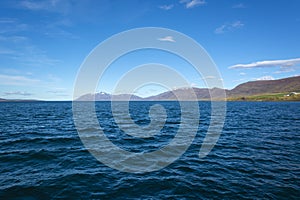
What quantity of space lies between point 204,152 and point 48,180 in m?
13.0

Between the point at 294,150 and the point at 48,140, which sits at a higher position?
the point at 48,140

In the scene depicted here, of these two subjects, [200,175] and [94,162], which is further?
[94,162]

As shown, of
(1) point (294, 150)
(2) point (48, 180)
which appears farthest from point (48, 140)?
(1) point (294, 150)

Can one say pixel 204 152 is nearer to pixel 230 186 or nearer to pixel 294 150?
pixel 230 186

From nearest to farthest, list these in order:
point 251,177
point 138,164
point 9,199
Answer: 1. point 9,199
2. point 251,177
3. point 138,164

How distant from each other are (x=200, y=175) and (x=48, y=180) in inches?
372

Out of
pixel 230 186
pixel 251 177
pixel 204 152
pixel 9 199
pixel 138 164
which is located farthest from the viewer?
pixel 204 152

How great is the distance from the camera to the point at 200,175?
41.3 feet

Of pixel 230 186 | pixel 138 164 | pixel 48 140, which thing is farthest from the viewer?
pixel 48 140

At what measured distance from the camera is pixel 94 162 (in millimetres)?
14859

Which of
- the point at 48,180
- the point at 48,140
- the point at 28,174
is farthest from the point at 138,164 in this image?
the point at 48,140

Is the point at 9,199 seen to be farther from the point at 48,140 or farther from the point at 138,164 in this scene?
the point at 48,140

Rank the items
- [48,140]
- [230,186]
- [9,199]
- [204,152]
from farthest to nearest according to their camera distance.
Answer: [48,140], [204,152], [230,186], [9,199]

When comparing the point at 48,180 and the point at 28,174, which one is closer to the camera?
the point at 48,180
